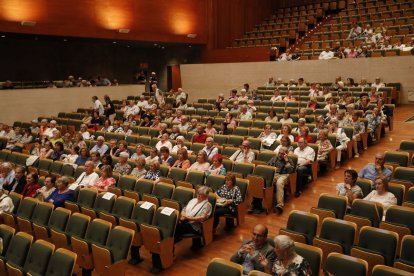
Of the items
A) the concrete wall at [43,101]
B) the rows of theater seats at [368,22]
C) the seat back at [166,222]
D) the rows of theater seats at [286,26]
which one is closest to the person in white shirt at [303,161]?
the seat back at [166,222]

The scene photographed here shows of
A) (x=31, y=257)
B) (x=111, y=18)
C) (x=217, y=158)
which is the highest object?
(x=111, y=18)

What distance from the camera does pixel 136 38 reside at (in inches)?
531

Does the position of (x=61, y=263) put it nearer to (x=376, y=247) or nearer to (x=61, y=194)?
(x=61, y=194)

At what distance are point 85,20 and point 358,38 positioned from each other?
8201mm

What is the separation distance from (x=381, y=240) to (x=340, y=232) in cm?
35

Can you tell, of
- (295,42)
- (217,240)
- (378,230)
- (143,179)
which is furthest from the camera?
(295,42)

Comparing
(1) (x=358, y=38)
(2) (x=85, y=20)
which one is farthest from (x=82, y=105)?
(1) (x=358, y=38)

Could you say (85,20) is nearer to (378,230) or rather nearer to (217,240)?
(217,240)

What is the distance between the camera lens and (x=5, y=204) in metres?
4.79

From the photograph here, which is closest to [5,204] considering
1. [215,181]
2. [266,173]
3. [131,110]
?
[215,181]

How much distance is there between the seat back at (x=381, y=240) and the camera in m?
3.21

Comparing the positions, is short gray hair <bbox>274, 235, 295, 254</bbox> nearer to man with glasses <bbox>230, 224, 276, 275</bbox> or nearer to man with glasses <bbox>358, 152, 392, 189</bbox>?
man with glasses <bbox>230, 224, 276, 275</bbox>

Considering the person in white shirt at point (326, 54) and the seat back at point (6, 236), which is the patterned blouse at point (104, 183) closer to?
the seat back at point (6, 236)

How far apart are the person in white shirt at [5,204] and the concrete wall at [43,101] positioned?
21.5ft
